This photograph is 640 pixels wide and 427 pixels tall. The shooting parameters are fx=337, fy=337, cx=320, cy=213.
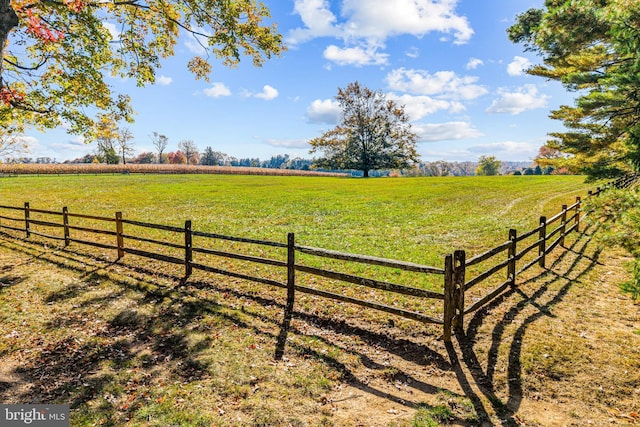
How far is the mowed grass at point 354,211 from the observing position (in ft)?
50.2

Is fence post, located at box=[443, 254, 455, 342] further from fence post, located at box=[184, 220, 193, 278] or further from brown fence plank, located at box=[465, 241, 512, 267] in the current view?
fence post, located at box=[184, 220, 193, 278]

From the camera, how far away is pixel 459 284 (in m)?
6.90

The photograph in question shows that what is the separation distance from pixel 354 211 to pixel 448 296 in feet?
54.9

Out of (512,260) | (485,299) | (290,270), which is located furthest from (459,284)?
(290,270)

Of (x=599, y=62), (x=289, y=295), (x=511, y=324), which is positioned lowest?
(x=511, y=324)

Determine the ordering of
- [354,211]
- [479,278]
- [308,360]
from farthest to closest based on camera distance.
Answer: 1. [354,211]
2. [479,278]
3. [308,360]

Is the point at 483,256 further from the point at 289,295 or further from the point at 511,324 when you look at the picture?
the point at 289,295

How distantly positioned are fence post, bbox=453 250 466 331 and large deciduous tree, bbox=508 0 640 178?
402 cm

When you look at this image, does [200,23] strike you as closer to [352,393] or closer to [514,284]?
[352,393]

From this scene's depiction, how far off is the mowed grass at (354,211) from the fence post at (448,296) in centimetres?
534

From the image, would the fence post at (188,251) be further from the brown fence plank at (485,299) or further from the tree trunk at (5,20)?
the brown fence plank at (485,299)

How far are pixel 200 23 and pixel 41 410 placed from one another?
449 inches

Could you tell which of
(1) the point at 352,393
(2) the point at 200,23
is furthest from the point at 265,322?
(2) the point at 200,23

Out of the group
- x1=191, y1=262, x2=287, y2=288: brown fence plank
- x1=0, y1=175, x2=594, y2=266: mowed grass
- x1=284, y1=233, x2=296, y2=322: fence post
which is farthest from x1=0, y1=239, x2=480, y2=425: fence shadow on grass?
x1=0, y1=175, x2=594, y2=266: mowed grass
